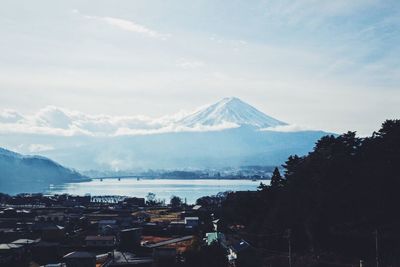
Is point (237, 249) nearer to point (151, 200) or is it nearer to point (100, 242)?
point (100, 242)

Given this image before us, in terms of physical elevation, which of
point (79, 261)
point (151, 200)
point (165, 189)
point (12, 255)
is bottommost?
point (12, 255)

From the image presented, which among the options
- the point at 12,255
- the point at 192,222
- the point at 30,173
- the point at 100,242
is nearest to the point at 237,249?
the point at 100,242

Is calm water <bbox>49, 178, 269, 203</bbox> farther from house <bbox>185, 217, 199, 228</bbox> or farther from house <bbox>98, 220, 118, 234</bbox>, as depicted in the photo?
house <bbox>98, 220, 118, 234</bbox>

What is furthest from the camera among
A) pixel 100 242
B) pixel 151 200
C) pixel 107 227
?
pixel 151 200

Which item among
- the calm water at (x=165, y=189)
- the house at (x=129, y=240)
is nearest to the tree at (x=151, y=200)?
the calm water at (x=165, y=189)

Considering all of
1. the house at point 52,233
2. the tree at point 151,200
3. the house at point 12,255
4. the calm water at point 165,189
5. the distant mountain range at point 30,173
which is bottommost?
the house at point 12,255

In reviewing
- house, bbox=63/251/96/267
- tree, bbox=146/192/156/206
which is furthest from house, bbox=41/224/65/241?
tree, bbox=146/192/156/206

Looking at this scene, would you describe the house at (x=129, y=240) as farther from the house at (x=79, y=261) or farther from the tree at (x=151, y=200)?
the tree at (x=151, y=200)

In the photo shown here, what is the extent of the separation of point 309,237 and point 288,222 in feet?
4.07

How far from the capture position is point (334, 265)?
15688mm

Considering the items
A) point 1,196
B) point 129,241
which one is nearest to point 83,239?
point 129,241

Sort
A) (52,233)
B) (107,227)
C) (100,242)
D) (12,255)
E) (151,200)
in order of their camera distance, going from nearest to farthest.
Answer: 1. (12,255)
2. (100,242)
3. (52,233)
4. (107,227)
5. (151,200)

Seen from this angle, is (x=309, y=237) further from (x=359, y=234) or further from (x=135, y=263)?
(x=135, y=263)

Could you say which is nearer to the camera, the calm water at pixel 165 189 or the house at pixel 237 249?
the house at pixel 237 249
